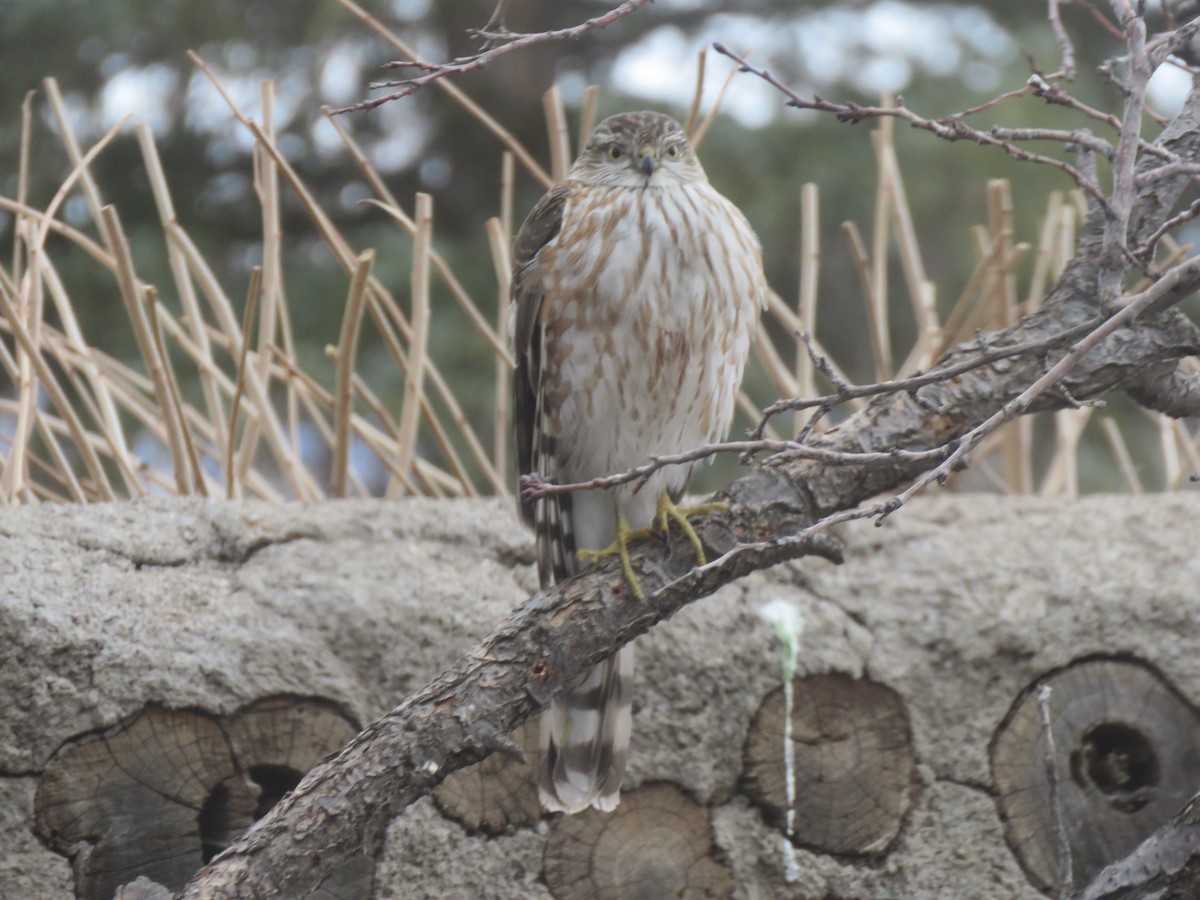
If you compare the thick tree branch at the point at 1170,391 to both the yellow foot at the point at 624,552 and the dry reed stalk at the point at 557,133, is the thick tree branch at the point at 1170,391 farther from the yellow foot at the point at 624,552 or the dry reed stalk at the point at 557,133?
the dry reed stalk at the point at 557,133

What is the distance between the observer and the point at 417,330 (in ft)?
9.65

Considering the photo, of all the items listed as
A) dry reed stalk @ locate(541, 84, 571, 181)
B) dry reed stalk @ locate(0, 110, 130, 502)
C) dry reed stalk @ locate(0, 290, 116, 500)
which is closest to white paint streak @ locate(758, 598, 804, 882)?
dry reed stalk @ locate(541, 84, 571, 181)

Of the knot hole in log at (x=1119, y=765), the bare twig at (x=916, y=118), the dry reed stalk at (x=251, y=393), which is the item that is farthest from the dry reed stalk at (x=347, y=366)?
the knot hole in log at (x=1119, y=765)

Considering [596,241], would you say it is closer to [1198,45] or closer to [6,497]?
[1198,45]

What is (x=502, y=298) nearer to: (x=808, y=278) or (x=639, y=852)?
(x=808, y=278)

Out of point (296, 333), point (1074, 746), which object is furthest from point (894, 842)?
point (296, 333)

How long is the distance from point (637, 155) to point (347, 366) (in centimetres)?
72

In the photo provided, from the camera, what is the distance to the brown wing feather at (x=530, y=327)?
258 cm

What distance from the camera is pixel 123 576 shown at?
2492mm

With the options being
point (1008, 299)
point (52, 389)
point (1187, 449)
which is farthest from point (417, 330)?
point (1187, 449)

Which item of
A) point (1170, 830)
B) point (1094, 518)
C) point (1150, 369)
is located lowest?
point (1170, 830)

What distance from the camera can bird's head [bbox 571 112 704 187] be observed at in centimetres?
267

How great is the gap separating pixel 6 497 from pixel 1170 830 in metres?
2.20

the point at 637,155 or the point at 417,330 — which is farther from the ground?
the point at 637,155
